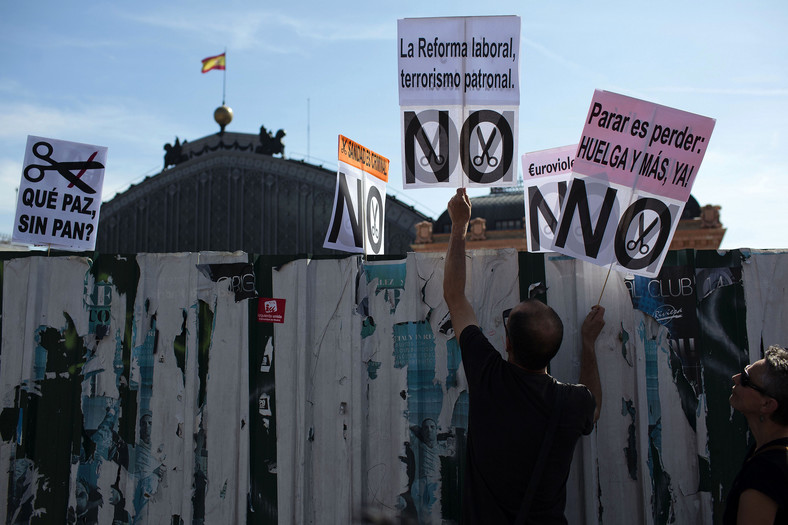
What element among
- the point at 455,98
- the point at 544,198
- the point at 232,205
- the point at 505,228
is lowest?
the point at 544,198

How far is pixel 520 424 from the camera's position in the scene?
286cm

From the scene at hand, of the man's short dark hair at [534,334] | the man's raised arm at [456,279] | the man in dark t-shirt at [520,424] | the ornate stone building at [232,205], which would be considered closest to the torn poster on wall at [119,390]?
the man's raised arm at [456,279]

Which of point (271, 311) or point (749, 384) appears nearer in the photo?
point (749, 384)

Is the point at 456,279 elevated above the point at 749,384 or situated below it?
above

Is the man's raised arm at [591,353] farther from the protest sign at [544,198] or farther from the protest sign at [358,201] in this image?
the protest sign at [358,201]

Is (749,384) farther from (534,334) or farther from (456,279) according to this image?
(456,279)

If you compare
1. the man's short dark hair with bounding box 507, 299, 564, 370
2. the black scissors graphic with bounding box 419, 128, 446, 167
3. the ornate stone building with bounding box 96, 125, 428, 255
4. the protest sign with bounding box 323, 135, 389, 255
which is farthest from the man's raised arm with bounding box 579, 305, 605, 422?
the ornate stone building with bounding box 96, 125, 428, 255

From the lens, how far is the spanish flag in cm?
3188

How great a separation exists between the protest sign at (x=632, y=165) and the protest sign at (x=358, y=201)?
158 centimetres

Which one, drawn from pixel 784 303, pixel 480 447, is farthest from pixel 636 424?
pixel 480 447

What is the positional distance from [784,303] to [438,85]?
8.66 ft

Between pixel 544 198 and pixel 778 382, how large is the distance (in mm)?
3112

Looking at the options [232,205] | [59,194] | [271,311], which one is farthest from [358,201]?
[232,205]

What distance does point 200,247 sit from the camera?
31.9 meters
